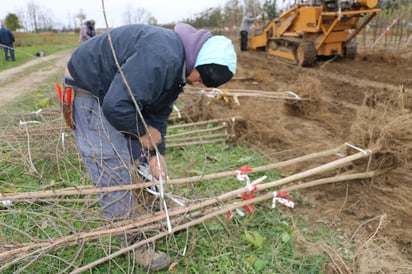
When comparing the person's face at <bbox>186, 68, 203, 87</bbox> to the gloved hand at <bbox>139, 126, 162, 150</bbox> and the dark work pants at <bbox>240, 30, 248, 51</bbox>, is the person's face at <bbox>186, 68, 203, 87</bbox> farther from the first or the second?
the dark work pants at <bbox>240, 30, 248, 51</bbox>

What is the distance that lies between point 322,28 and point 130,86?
9.65 m

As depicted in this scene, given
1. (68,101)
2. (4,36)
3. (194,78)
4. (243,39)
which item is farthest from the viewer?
(243,39)

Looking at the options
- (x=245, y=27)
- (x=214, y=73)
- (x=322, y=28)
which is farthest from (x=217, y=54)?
(x=245, y=27)

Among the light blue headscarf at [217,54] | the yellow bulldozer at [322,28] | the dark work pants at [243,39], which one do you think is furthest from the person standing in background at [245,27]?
the light blue headscarf at [217,54]

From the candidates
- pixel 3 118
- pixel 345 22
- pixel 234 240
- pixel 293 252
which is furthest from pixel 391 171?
pixel 345 22

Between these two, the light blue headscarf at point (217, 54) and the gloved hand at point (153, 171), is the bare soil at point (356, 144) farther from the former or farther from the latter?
the light blue headscarf at point (217, 54)

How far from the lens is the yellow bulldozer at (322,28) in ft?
30.4

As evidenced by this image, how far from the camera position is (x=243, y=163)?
12.7ft

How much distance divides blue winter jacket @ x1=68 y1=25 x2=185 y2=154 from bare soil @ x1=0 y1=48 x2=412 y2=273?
152cm

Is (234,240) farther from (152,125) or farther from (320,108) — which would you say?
(320,108)

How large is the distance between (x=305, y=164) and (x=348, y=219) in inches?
42.3

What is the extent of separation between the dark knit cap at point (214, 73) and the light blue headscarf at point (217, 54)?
0.06 ft

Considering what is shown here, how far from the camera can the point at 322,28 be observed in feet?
33.1

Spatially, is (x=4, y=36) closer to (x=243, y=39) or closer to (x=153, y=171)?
(x=243, y=39)
